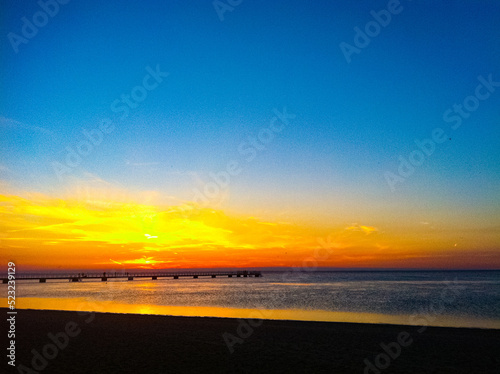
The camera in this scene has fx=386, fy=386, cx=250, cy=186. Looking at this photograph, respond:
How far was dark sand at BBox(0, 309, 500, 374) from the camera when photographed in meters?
12.7

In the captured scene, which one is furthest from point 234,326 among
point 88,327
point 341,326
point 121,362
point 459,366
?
point 459,366

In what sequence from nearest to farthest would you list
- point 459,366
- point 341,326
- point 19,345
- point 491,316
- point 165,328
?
point 459,366 < point 19,345 < point 165,328 < point 341,326 < point 491,316

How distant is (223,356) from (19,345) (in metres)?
8.84

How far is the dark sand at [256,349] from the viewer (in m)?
12.7

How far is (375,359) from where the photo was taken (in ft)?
46.1

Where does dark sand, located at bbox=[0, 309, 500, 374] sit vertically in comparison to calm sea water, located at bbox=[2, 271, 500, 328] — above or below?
above

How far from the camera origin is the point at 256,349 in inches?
619

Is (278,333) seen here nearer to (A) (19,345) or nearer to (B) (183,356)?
(B) (183,356)

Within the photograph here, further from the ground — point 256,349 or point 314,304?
point 256,349

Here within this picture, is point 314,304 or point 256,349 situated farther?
point 314,304

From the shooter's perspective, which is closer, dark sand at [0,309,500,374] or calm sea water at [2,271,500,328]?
dark sand at [0,309,500,374]

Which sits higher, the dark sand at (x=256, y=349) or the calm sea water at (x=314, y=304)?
the dark sand at (x=256, y=349)

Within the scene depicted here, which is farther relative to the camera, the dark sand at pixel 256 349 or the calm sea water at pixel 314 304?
the calm sea water at pixel 314 304

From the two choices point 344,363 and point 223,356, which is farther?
point 223,356
